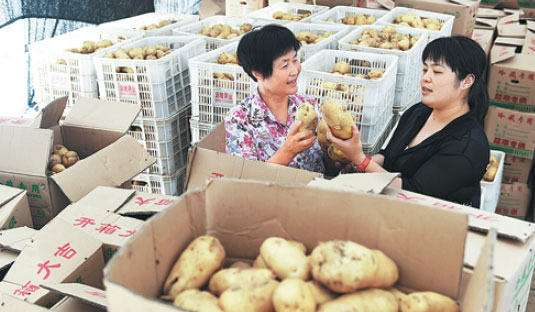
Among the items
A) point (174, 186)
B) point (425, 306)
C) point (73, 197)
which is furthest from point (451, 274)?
point (174, 186)

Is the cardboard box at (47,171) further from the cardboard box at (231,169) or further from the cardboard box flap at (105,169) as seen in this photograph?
the cardboard box at (231,169)

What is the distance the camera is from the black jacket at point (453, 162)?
2.00 meters

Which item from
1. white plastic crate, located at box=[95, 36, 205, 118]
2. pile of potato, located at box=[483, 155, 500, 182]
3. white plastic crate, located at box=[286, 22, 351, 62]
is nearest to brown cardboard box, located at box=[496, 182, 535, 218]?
pile of potato, located at box=[483, 155, 500, 182]

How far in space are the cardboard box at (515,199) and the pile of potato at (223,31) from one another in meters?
2.72

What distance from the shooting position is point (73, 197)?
2047 millimetres

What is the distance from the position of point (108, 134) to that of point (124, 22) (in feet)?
8.39

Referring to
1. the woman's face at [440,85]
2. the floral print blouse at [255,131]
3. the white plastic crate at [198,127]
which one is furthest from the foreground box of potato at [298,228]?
the white plastic crate at [198,127]

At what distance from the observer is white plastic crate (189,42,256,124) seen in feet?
9.83

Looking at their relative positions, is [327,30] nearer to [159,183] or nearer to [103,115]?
[159,183]

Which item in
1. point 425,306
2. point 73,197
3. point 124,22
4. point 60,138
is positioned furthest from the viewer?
point 124,22

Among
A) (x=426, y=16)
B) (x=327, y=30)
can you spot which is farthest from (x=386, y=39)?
(x=426, y=16)

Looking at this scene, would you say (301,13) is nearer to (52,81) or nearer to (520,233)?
(52,81)

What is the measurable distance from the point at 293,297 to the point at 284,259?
0.14 meters

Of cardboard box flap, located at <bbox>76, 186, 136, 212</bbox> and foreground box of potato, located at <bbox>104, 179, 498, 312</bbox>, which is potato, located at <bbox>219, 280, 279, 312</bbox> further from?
cardboard box flap, located at <bbox>76, 186, 136, 212</bbox>
